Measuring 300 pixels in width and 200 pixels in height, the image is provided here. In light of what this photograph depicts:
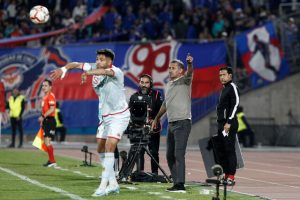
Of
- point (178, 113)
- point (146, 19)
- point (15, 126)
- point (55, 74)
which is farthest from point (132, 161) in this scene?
point (146, 19)

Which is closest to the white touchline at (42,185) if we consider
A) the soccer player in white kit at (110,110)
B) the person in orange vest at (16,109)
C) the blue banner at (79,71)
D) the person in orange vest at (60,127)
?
the soccer player in white kit at (110,110)

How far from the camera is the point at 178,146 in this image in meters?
17.1

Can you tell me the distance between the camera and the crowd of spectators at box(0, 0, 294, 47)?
129ft

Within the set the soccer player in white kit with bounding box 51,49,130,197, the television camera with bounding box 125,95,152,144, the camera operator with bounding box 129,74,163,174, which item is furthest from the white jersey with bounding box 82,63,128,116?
the camera operator with bounding box 129,74,163,174

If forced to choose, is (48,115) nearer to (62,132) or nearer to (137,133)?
(137,133)

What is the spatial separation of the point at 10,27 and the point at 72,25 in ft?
7.98

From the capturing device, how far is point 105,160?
52.7 ft

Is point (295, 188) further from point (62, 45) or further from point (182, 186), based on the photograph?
point (62, 45)

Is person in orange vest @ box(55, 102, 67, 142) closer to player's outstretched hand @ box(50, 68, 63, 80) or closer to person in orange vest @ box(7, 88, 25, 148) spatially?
person in orange vest @ box(7, 88, 25, 148)

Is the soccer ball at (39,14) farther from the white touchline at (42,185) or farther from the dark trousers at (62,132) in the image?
the dark trousers at (62,132)

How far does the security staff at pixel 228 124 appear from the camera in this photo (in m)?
18.2

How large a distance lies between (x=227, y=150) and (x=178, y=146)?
5.04 ft

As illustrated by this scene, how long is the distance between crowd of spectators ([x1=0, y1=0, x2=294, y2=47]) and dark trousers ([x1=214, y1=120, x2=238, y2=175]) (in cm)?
1996

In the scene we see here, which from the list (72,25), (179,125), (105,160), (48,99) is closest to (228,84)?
(179,125)
